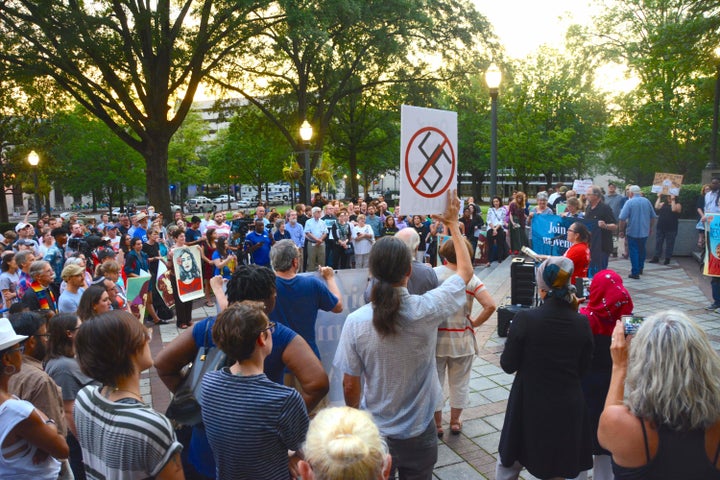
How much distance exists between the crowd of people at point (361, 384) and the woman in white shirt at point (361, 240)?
8662mm

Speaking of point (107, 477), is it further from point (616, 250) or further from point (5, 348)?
point (616, 250)

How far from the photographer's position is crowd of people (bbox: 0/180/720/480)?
198 cm

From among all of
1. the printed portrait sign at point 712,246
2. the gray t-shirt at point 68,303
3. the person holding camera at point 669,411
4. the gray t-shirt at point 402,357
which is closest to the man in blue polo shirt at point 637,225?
the printed portrait sign at point 712,246

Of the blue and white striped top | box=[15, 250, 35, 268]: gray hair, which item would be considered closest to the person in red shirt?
the blue and white striped top

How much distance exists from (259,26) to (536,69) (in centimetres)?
2127

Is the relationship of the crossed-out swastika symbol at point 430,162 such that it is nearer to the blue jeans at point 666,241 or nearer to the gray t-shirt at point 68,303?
the gray t-shirt at point 68,303

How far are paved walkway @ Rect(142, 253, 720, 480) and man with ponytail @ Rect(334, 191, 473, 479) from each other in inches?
59.2

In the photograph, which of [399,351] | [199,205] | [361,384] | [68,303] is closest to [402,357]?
[399,351]

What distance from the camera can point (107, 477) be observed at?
2.17 metres

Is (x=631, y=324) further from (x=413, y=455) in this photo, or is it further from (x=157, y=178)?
(x=157, y=178)

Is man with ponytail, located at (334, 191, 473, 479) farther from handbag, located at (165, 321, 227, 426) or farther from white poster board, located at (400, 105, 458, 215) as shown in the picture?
handbag, located at (165, 321, 227, 426)

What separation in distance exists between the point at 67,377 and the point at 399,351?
209 cm

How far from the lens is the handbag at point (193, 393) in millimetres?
2678

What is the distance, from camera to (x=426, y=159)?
3484 millimetres
